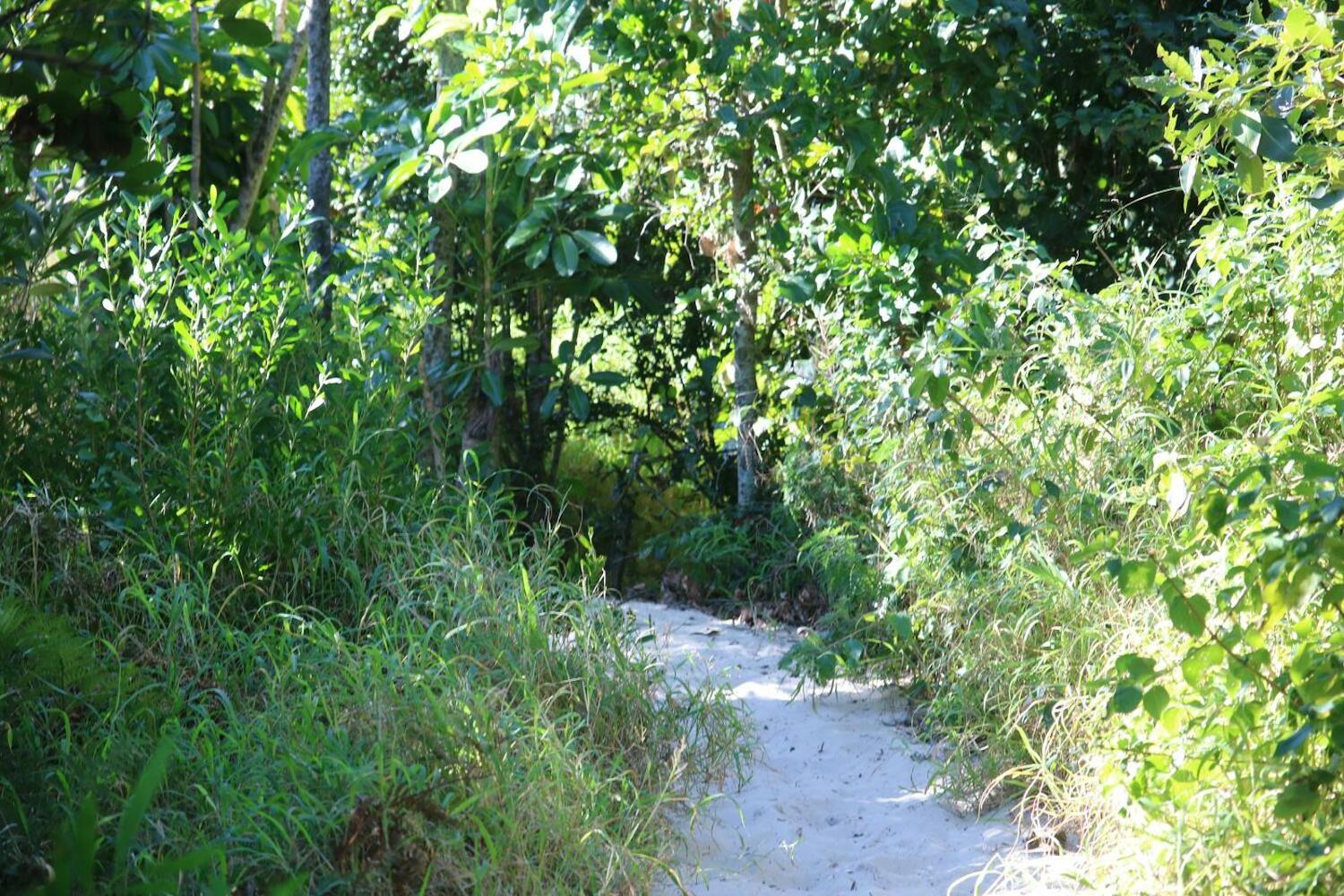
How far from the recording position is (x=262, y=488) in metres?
3.57

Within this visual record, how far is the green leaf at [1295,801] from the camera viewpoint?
2205mm

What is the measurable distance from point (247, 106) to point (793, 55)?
226 centimetres

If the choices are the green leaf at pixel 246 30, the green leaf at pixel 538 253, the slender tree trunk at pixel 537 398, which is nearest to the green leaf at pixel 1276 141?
the green leaf at pixel 246 30

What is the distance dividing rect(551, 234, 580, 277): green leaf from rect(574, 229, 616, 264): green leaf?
1.7 inches

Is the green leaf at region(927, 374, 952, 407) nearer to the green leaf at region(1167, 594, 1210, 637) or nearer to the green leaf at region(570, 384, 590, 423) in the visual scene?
the green leaf at region(1167, 594, 1210, 637)

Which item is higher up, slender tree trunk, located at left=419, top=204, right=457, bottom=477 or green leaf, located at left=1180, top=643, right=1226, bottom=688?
slender tree trunk, located at left=419, top=204, right=457, bottom=477

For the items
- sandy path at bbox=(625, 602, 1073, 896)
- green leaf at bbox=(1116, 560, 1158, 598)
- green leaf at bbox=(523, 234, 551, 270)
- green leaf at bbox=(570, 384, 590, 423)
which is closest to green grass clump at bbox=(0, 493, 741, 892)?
sandy path at bbox=(625, 602, 1073, 896)

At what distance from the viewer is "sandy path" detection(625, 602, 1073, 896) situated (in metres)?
2.88

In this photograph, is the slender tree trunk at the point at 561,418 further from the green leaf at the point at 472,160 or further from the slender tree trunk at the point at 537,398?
the green leaf at the point at 472,160

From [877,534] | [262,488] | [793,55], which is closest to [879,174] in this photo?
[793,55]

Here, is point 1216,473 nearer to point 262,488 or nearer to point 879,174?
point 879,174

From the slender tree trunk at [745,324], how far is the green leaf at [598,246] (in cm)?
65

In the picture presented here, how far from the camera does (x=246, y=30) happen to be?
228 centimetres

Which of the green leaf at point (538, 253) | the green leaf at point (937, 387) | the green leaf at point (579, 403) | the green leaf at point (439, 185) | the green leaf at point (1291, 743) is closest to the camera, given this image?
the green leaf at point (1291, 743)
